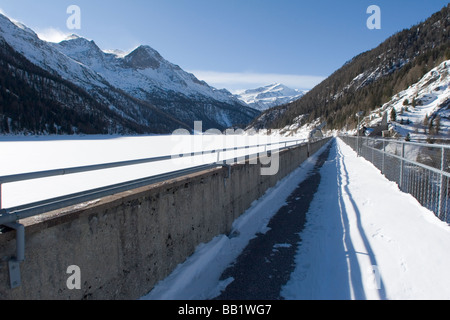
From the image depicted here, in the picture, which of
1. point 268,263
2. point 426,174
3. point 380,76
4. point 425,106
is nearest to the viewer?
point 268,263

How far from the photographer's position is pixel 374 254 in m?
4.21

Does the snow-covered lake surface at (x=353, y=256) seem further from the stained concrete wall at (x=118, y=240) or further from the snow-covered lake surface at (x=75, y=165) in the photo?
the snow-covered lake surface at (x=75, y=165)

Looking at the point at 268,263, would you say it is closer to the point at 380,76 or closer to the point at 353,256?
the point at 353,256

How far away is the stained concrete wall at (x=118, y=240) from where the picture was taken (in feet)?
7.51

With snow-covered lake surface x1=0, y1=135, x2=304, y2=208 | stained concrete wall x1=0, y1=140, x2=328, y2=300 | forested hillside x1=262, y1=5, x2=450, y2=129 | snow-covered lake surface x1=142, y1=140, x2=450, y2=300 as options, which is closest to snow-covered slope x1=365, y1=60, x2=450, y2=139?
forested hillside x1=262, y1=5, x2=450, y2=129

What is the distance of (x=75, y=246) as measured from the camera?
259 cm

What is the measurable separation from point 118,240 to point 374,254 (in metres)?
3.69

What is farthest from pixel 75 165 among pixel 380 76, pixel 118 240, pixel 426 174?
pixel 380 76

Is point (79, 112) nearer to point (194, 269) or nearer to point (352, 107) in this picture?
point (352, 107)

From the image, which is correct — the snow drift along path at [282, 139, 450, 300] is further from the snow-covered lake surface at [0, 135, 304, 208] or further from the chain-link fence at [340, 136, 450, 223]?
the snow-covered lake surface at [0, 135, 304, 208]

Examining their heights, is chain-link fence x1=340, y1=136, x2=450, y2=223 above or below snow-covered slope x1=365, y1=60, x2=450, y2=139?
below

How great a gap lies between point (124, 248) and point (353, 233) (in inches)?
163

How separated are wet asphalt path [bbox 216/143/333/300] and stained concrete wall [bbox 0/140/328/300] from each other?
820 millimetres

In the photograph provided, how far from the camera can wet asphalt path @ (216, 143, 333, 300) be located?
362 cm
